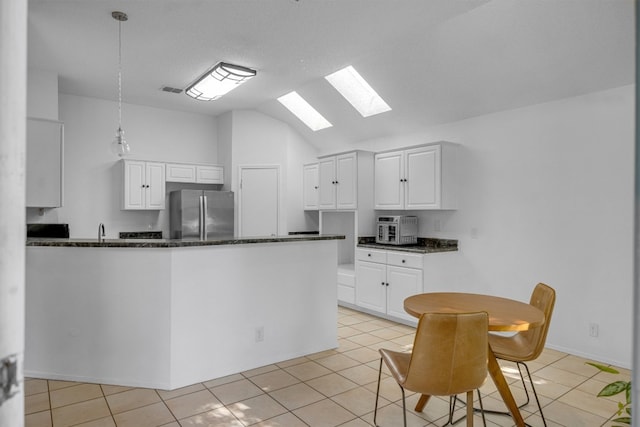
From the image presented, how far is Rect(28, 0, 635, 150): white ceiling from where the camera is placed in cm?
315

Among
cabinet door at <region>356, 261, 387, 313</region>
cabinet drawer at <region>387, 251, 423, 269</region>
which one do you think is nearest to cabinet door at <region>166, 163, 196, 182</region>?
cabinet door at <region>356, 261, 387, 313</region>

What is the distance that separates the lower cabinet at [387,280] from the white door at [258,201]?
1752 millimetres

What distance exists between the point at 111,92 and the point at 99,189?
133 centimetres

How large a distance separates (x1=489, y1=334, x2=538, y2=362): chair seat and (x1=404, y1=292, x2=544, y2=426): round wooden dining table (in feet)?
0.29

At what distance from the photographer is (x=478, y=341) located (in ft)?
6.68

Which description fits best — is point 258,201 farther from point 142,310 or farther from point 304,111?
point 142,310

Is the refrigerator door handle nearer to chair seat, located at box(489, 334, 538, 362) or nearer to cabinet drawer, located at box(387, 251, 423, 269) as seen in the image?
cabinet drawer, located at box(387, 251, 423, 269)

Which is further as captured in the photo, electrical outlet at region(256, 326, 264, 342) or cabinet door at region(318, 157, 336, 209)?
cabinet door at region(318, 157, 336, 209)

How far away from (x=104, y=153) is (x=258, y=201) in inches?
89.5


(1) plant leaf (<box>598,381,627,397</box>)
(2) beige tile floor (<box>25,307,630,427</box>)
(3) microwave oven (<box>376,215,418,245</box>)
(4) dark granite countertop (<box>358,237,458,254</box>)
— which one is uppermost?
(3) microwave oven (<box>376,215,418,245</box>)

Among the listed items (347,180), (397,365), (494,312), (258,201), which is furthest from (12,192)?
(258,201)

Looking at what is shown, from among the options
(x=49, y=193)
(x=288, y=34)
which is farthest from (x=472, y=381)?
(x=49, y=193)

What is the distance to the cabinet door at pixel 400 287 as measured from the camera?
463 centimetres

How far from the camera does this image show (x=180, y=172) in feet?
19.8
